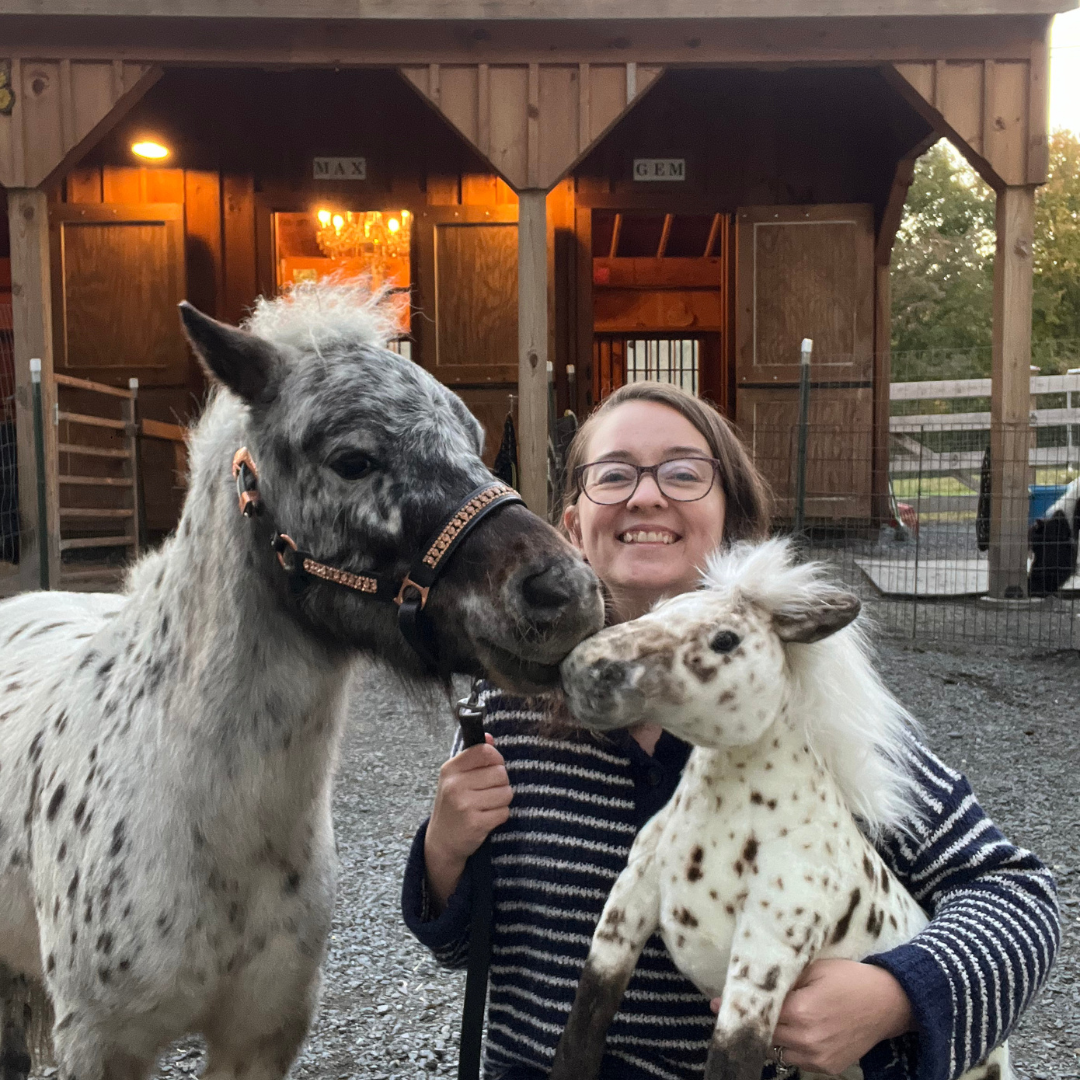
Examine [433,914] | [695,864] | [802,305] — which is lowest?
[433,914]

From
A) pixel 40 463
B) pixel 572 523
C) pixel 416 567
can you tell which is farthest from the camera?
pixel 40 463

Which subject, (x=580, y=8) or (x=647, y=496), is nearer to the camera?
(x=647, y=496)

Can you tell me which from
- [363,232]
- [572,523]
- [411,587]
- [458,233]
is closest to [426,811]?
[572,523]

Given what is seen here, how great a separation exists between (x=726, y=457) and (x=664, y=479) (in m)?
0.17

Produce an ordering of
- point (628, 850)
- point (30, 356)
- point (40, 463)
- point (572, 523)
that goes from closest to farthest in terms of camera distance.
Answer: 1. point (628, 850)
2. point (572, 523)
3. point (40, 463)
4. point (30, 356)

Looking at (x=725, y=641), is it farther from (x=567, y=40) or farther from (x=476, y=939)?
(x=567, y=40)

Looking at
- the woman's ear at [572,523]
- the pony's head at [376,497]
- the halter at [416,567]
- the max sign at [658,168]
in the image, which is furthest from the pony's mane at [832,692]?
the max sign at [658,168]

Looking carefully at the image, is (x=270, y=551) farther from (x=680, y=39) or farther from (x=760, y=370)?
(x=760, y=370)

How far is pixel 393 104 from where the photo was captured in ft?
35.2

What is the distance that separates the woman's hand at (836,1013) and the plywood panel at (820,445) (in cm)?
725

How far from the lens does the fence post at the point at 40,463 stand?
722cm

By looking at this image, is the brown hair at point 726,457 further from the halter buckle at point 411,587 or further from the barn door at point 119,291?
the barn door at point 119,291

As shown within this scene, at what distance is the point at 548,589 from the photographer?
1.46 m

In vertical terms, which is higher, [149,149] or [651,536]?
[149,149]
